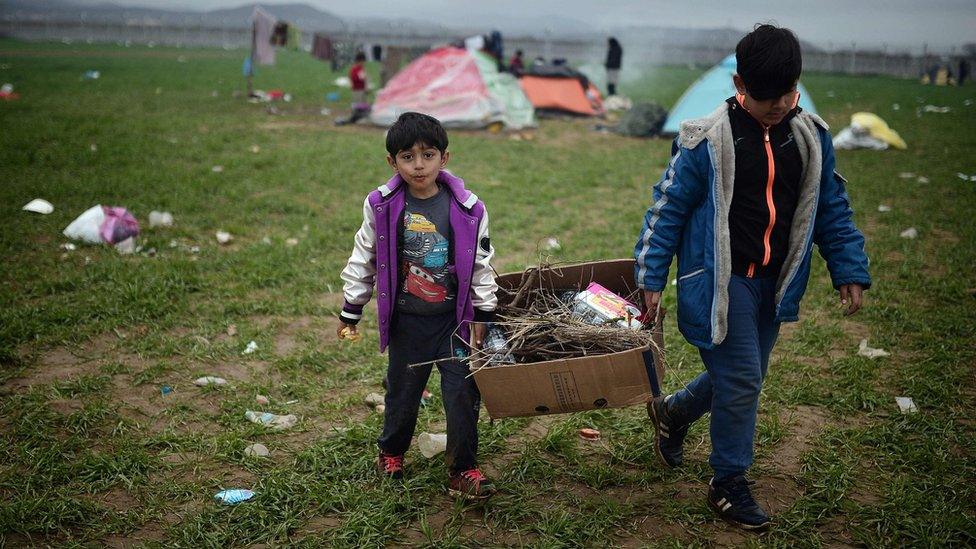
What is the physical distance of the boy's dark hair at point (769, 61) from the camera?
227 centimetres

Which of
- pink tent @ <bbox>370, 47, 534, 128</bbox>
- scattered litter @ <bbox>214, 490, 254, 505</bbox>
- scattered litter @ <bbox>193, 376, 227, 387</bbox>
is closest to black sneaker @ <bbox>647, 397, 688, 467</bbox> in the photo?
scattered litter @ <bbox>214, 490, 254, 505</bbox>

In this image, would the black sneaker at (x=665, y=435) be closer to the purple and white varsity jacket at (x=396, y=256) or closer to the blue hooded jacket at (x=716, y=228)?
the blue hooded jacket at (x=716, y=228)

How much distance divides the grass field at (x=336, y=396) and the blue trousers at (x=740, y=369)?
0.33 m

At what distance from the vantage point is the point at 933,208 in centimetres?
739

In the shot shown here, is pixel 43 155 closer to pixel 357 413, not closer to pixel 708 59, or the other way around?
pixel 357 413

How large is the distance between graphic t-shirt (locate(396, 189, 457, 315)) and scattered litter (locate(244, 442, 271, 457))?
3.42ft

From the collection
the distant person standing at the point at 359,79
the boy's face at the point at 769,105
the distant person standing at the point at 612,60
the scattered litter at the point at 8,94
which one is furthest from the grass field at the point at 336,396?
the distant person standing at the point at 612,60

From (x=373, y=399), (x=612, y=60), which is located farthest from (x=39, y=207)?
(x=612, y=60)

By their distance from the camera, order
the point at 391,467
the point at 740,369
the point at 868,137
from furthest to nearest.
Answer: the point at 868,137 < the point at 391,467 < the point at 740,369

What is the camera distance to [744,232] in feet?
8.23

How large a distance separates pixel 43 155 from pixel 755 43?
8.66 metres

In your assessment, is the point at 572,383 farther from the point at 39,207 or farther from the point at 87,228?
the point at 39,207

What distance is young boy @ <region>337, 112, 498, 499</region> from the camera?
105 inches

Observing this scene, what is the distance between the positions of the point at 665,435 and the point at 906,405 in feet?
4.73
